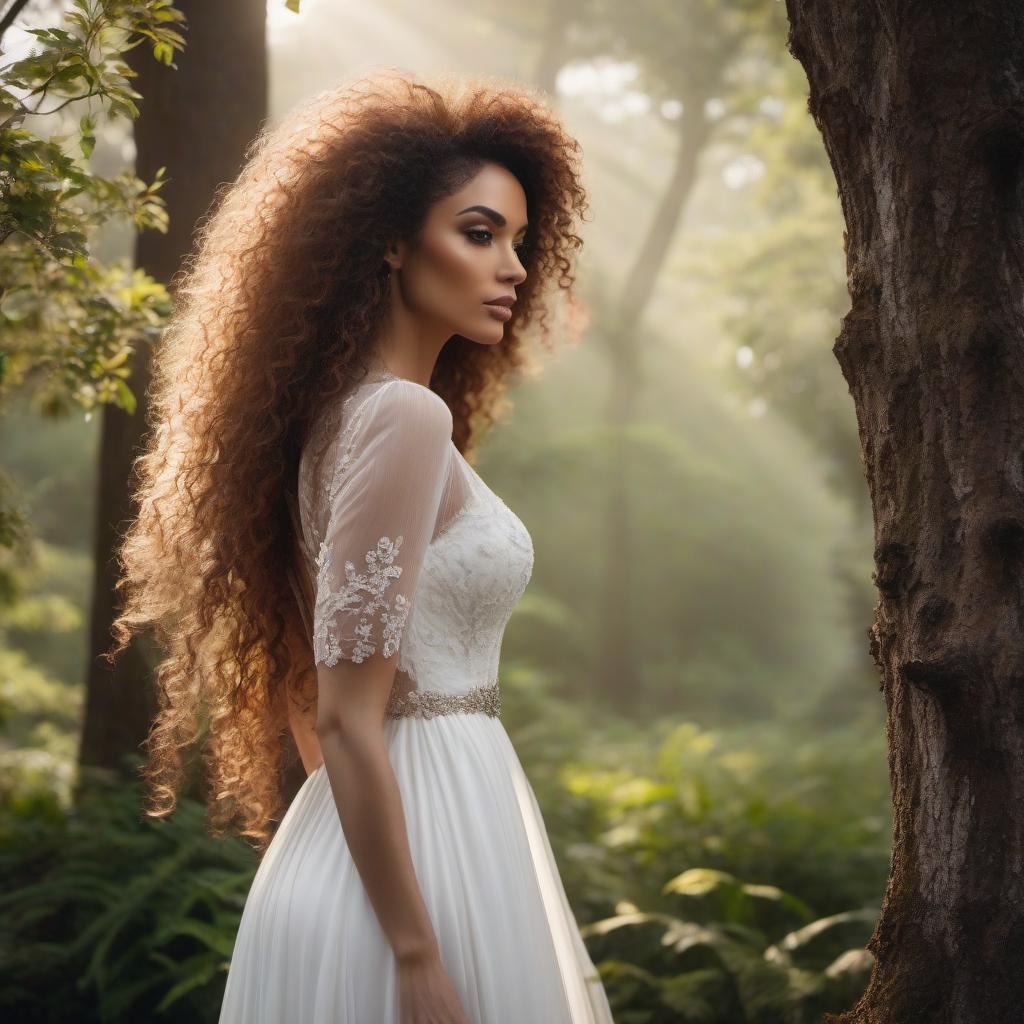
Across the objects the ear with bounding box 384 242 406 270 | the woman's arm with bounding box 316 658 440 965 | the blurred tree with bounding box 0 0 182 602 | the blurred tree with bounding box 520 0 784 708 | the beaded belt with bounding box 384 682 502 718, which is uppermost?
the blurred tree with bounding box 520 0 784 708

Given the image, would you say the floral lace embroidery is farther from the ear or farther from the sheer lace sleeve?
the ear

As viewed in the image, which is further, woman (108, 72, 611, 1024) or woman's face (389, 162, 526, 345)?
woman's face (389, 162, 526, 345)

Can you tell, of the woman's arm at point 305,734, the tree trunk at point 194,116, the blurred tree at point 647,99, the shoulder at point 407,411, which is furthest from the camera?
the blurred tree at point 647,99

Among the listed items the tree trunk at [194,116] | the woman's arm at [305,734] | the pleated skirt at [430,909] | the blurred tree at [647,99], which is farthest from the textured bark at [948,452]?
the blurred tree at [647,99]

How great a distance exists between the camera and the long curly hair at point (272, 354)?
7.31 ft

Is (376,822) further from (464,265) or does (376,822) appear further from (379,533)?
(464,265)

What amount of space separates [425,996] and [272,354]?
1296mm

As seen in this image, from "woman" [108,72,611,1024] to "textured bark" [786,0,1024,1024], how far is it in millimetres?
714

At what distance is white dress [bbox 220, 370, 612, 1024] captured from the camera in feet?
6.18

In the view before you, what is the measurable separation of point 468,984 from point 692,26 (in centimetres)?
1525

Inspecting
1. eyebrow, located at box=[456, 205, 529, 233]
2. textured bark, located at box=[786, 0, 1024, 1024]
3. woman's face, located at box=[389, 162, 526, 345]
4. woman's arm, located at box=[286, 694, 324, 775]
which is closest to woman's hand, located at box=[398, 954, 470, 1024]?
woman's arm, located at box=[286, 694, 324, 775]

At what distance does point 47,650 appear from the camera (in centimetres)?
1647

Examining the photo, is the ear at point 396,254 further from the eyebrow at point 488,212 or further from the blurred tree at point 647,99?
the blurred tree at point 647,99

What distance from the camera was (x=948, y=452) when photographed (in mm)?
1938
